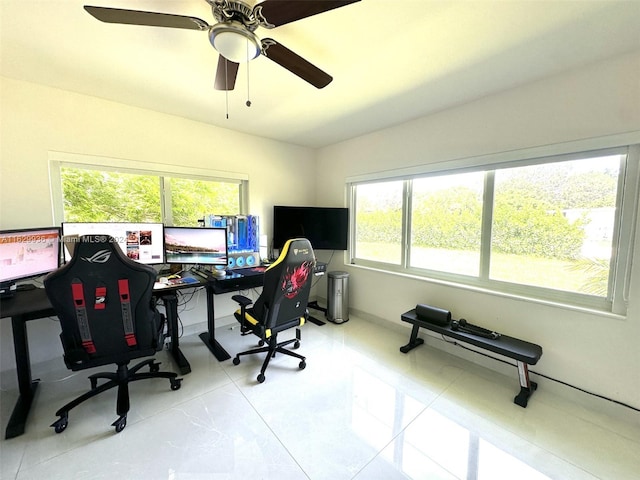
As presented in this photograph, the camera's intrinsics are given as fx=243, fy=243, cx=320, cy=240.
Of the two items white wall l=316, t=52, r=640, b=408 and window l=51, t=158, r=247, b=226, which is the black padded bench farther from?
window l=51, t=158, r=247, b=226

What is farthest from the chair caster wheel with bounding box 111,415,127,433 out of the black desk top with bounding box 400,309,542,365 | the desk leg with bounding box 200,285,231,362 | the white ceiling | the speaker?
the black desk top with bounding box 400,309,542,365

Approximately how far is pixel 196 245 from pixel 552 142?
11.0 feet

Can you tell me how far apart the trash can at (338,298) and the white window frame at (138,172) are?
5.17ft

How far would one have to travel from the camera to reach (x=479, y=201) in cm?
242

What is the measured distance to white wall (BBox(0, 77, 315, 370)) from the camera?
2014 millimetres

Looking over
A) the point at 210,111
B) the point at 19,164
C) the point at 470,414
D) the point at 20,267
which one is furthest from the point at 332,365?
the point at 19,164

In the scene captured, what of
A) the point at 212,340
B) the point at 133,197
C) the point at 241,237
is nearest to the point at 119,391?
the point at 212,340

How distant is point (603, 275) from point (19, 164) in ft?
15.6

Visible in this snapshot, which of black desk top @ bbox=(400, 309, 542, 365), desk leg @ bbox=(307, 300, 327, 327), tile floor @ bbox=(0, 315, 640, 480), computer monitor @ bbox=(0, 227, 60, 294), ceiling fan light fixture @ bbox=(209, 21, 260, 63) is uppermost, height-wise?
ceiling fan light fixture @ bbox=(209, 21, 260, 63)

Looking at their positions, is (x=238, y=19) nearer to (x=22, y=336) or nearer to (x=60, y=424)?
(x=22, y=336)

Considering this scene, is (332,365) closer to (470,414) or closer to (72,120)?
(470,414)

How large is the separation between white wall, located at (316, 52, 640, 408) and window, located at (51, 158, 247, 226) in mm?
2362

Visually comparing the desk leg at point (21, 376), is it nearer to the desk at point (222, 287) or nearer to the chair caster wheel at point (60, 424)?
the chair caster wheel at point (60, 424)

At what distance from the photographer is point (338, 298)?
3.34 meters
